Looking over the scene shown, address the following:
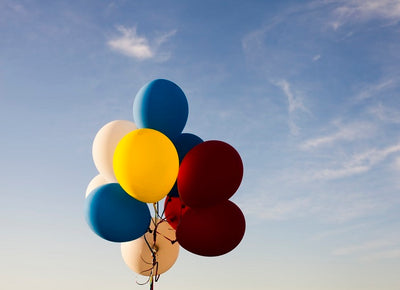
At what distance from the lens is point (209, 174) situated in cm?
655

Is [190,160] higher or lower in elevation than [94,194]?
higher

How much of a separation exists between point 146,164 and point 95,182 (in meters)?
1.93

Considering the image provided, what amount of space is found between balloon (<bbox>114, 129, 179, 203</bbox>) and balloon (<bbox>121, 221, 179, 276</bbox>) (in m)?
1.69

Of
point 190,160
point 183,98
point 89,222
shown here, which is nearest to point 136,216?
point 89,222

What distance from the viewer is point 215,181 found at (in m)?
6.57

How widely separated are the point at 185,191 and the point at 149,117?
1352 mm

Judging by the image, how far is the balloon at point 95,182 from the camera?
7.79 meters

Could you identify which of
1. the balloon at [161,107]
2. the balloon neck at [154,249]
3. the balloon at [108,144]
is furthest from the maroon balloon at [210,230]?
the balloon at [108,144]

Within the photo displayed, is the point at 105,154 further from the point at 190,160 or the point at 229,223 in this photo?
the point at 229,223

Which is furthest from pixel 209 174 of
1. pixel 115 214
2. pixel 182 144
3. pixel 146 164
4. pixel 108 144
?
pixel 108 144

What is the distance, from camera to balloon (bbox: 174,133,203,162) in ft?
24.2

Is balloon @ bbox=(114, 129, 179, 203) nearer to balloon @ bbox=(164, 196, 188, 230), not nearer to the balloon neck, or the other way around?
balloon @ bbox=(164, 196, 188, 230)

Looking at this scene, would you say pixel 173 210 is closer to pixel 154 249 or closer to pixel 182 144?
pixel 154 249

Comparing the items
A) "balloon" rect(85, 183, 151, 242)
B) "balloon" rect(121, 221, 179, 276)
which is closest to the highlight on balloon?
"balloon" rect(85, 183, 151, 242)
